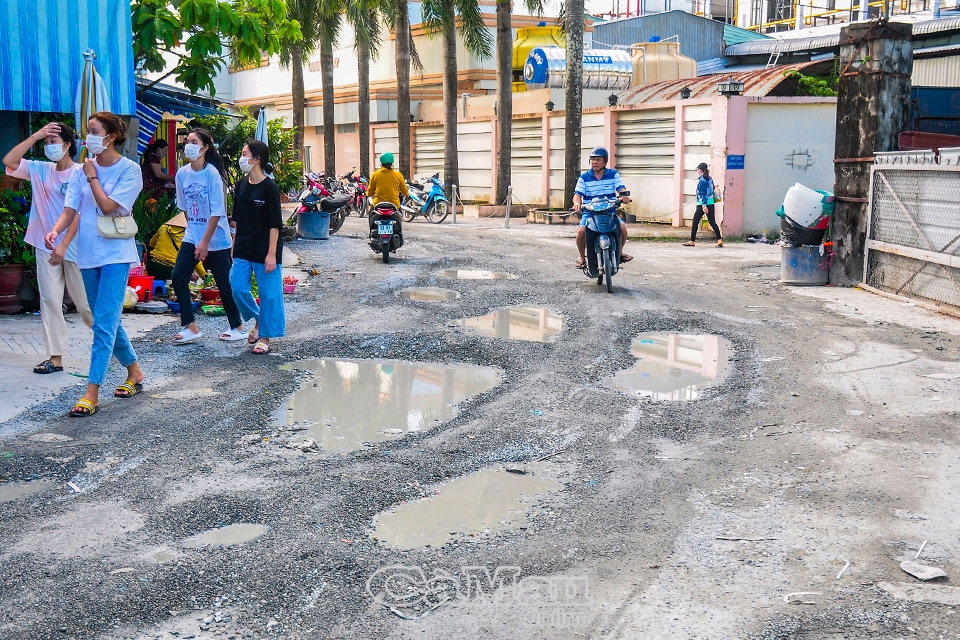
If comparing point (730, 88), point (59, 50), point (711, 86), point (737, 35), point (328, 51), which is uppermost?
point (737, 35)

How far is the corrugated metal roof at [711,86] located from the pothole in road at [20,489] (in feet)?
61.5

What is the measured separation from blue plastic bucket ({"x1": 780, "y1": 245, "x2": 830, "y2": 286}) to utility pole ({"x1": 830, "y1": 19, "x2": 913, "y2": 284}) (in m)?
0.15

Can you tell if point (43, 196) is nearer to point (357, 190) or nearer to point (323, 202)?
A: point (323, 202)

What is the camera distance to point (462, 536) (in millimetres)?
4617

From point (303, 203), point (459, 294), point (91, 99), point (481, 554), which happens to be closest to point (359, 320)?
point (459, 294)

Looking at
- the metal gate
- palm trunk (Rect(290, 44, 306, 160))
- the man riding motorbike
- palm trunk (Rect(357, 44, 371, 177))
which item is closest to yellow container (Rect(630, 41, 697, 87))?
palm trunk (Rect(357, 44, 371, 177))

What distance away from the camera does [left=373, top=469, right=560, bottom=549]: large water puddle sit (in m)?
4.63

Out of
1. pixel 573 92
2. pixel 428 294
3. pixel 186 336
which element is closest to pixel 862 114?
pixel 428 294

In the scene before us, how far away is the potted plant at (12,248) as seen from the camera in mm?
10211

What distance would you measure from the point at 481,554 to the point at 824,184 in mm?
19051

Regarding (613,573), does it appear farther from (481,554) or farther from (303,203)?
(303,203)

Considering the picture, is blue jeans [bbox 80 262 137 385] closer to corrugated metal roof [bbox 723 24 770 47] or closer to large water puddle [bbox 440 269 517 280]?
large water puddle [bbox 440 269 517 280]

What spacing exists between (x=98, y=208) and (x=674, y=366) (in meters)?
4.55

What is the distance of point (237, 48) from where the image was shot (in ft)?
44.8
